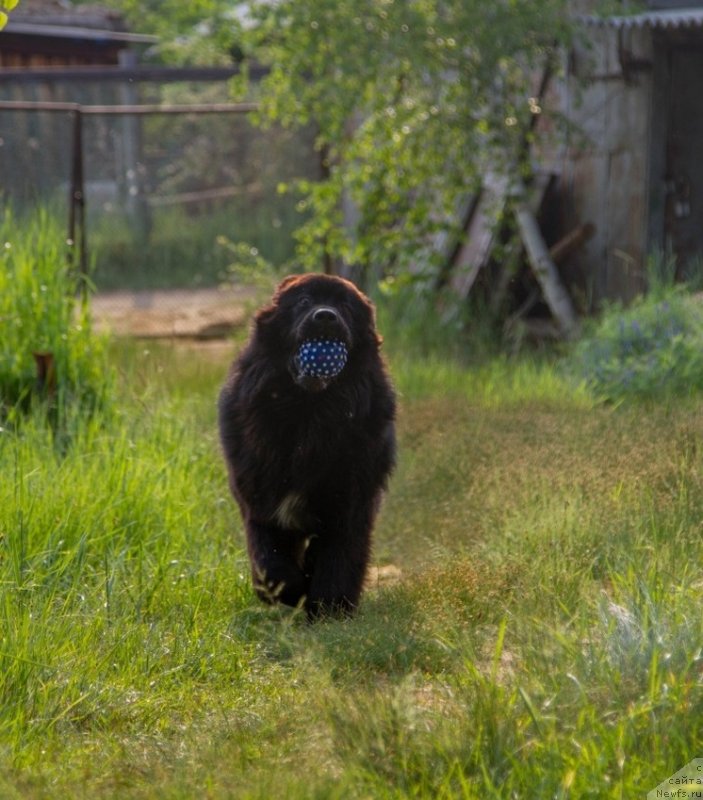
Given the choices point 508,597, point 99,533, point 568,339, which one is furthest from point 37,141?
point 508,597

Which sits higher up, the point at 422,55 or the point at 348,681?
the point at 422,55

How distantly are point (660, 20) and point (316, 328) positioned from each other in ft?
A: 18.9

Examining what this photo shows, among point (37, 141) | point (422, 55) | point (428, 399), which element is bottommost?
point (428, 399)

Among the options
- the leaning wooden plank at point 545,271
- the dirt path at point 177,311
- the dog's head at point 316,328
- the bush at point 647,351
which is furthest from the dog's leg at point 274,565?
the dirt path at point 177,311

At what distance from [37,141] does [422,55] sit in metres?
6.58

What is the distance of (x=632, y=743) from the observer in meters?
3.34

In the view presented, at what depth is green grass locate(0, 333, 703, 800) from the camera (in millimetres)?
3387

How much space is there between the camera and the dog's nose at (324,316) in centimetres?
524

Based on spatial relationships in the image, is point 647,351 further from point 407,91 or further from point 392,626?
point 392,626

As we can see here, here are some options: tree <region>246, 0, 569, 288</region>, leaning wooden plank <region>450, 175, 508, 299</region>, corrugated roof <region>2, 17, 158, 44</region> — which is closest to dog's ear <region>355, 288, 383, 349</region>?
tree <region>246, 0, 569, 288</region>

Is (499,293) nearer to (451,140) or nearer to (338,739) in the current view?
(451,140)

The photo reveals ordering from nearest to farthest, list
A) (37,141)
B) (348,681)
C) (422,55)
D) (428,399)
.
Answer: (348,681)
(428,399)
(422,55)
(37,141)

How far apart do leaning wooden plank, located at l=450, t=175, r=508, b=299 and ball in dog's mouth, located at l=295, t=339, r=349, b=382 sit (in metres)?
5.81

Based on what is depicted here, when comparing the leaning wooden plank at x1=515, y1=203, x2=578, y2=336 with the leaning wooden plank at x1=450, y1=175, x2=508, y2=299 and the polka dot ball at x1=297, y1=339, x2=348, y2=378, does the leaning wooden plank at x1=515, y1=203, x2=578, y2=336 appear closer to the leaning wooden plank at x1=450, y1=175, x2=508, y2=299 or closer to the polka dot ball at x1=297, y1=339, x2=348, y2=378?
the leaning wooden plank at x1=450, y1=175, x2=508, y2=299
